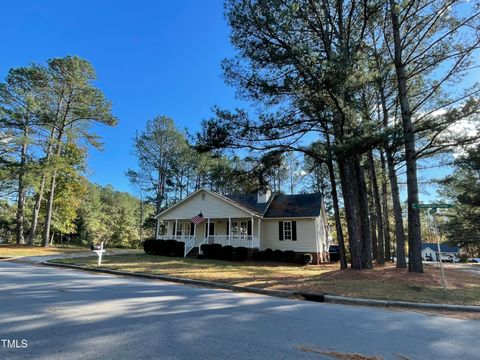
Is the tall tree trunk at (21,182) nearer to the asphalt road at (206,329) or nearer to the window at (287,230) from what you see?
the window at (287,230)

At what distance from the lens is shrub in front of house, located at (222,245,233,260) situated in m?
20.1

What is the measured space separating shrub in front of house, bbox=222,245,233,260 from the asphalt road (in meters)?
13.3

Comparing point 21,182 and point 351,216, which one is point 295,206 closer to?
point 351,216

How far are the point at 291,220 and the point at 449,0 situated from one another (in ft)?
49.8

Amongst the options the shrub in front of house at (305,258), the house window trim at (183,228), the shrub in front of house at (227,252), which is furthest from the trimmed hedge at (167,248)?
the shrub in front of house at (305,258)

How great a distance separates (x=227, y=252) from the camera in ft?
66.0

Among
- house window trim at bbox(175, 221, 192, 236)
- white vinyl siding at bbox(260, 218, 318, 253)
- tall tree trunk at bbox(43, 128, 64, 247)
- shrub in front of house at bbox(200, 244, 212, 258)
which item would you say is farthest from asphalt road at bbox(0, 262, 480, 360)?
tall tree trunk at bbox(43, 128, 64, 247)

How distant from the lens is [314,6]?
1159cm

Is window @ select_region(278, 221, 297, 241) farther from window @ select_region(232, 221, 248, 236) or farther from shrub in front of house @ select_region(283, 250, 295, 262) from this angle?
window @ select_region(232, 221, 248, 236)

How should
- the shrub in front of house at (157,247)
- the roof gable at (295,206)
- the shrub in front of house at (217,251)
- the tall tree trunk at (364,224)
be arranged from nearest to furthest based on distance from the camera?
the tall tree trunk at (364,224) < the shrub in front of house at (217,251) < the shrub in front of house at (157,247) < the roof gable at (295,206)

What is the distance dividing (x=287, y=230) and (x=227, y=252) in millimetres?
5049

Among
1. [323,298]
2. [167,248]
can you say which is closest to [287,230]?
[167,248]

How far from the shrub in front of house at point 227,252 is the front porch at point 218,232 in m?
1.62

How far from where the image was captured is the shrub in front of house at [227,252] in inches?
790
